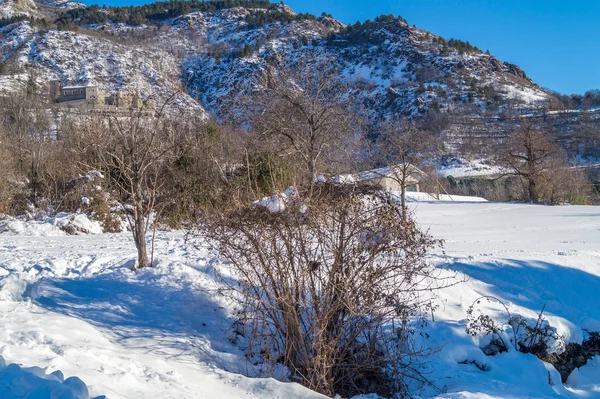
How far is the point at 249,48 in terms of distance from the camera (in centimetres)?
10362

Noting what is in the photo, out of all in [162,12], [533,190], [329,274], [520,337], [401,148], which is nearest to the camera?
[329,274]

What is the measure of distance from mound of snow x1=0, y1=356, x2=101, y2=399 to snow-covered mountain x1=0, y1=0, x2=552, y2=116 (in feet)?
192

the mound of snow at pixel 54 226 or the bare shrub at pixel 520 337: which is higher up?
the mound of snow at pixel 54 226

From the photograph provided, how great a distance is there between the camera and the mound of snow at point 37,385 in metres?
2.75

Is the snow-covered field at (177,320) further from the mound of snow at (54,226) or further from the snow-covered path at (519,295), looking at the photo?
the mound of snow at (54,226)

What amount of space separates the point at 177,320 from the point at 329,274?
2.12 m

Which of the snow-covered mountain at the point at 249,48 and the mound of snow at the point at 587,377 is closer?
the mound of snow at the point at 587,377

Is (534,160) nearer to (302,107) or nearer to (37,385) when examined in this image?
(302,107)

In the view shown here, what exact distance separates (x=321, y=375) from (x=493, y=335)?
322 centimetres

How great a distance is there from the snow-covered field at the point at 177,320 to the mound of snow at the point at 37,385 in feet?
0.04

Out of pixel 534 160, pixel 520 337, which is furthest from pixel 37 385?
pixel 534 160

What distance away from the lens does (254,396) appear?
3.90m

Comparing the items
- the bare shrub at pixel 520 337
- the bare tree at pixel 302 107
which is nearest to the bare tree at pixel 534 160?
the bare tree at pixel 302 107

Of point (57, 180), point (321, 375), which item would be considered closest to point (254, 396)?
point (321, 375)
